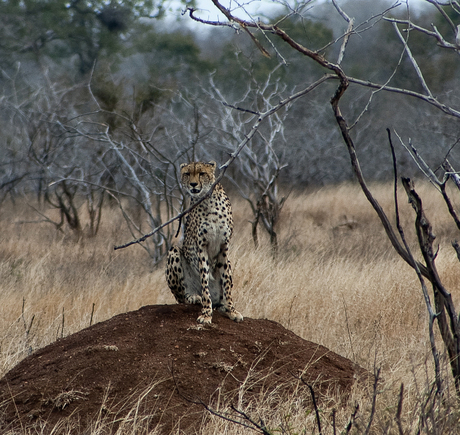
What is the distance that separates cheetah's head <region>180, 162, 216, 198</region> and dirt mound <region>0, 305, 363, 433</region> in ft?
2.42

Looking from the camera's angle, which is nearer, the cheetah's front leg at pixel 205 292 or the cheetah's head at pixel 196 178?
the cheetah's front leg at pixel 205 292

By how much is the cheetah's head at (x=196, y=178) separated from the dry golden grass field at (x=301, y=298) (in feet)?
3.75

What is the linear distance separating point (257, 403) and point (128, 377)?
0.65m

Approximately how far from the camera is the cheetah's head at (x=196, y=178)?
379 centimetres

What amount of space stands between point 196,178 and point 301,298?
174 centimetres

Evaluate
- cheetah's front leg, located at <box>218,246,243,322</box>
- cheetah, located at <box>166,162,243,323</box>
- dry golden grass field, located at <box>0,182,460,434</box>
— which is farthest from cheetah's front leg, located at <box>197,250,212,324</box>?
dry golden grass field, located at <box>0,182,460,434</box>

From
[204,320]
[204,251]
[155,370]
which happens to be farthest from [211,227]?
[155,370]

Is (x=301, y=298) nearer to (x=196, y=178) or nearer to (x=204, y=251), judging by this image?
(x=204, y=251)

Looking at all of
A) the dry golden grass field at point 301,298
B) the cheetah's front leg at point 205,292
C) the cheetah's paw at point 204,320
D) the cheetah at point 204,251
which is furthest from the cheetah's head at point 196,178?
the dry golden grass field at point 301,298

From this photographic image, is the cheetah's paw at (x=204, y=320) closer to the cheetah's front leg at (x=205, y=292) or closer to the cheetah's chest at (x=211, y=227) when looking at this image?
the cheetah's front leg at (x=205, y=292)

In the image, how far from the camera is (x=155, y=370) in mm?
3000

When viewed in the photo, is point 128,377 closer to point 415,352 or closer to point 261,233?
point 415,352

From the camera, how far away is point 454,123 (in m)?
14.2

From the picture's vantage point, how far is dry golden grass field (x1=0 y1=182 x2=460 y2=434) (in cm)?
276
